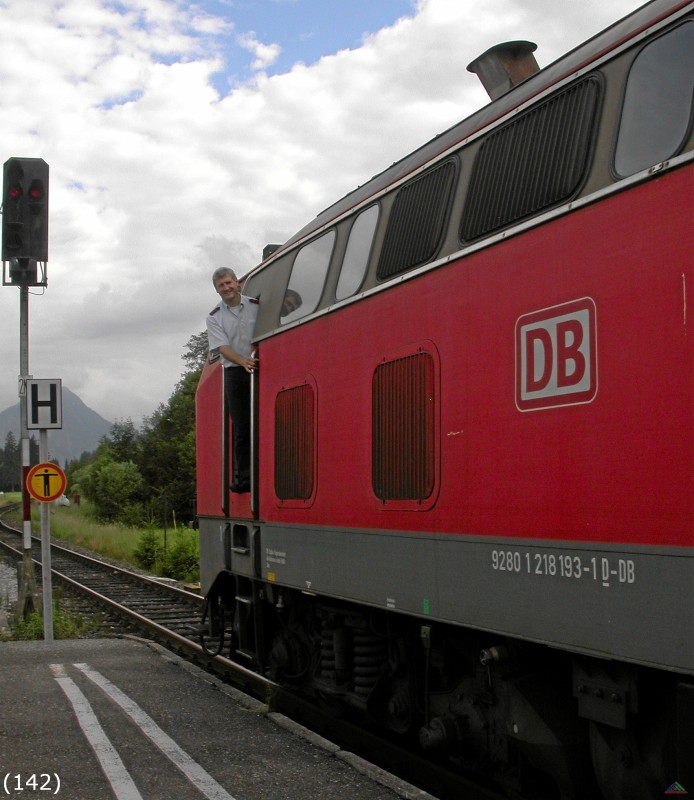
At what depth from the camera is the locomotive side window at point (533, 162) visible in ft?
14.6

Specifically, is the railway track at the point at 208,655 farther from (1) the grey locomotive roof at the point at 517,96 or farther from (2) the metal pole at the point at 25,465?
(1) the grey locomotive roof at the point at 517,96

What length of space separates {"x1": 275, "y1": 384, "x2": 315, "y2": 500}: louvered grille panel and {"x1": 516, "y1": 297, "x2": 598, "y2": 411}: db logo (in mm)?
2680

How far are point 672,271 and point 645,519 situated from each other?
95cm

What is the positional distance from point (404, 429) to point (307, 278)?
2.23 meters

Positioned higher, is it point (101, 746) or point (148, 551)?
point (101, 746)

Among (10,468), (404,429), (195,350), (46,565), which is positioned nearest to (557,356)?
(404,429)

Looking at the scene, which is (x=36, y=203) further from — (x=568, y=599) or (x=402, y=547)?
(x=568, y=599)

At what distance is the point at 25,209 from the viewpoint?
11.7m

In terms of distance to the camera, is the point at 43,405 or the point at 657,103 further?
the point at 43,405

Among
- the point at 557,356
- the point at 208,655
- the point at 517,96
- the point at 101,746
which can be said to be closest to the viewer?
the point at 557,356

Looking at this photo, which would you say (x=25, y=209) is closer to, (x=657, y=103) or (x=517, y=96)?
(x=517, y=96)

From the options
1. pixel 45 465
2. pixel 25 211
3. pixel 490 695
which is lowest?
→ pixel 490 695

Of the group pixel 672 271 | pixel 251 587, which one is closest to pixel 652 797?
pixel 672 271

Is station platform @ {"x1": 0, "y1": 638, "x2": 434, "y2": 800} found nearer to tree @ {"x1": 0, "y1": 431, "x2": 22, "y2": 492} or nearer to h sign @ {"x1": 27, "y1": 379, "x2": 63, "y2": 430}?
h sign @ {"x1": 27, "y1": 379, "x2": 63, "y2": 430}
